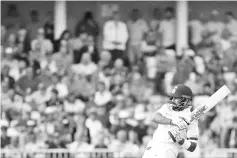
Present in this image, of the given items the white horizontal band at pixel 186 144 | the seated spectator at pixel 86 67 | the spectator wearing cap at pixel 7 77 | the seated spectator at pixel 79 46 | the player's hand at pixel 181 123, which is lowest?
the white horizontal band at pixel 186 144

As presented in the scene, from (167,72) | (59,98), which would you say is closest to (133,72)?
(167,72)

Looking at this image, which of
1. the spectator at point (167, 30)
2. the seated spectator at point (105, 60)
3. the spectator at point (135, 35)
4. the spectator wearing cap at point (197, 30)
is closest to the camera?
the seated spectator at point (105, 60)

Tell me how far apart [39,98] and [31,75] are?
29.7 inches

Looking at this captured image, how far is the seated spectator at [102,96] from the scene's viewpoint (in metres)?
19.6

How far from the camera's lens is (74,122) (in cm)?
1878

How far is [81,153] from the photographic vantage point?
17469 mm

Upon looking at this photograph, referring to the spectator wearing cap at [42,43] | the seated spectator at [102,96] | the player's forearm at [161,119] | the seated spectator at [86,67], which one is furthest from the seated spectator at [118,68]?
the player's forearm at [161,119]

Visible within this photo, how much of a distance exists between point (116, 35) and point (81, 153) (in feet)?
17.5

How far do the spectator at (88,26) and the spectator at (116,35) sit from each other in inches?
11.4

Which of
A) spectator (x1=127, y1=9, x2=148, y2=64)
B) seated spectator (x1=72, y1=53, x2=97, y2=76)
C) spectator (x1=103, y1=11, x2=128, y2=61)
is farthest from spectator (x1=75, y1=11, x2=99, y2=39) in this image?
seated spectator (x1=72, y1=53, x2=97, y2=76)

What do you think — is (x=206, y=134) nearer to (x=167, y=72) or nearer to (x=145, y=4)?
(x=167, y=72)

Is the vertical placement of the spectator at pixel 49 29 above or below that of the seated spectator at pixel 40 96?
above

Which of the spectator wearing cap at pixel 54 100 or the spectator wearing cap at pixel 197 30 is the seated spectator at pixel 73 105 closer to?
the spectator wearing cap at pixel 54 100

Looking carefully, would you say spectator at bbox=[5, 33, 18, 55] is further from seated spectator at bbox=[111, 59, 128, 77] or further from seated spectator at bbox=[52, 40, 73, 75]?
seated spectator at bbox=[111, 59, 128, 77]
